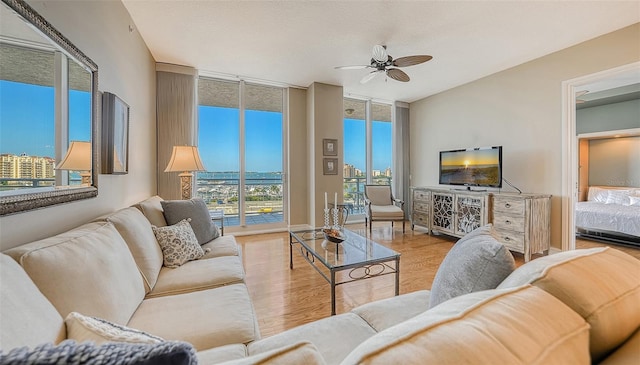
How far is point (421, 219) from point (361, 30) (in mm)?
3119

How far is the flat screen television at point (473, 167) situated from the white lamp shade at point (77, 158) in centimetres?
432

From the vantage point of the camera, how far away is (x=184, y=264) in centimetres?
180

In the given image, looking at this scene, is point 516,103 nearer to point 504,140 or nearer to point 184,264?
point 504,140

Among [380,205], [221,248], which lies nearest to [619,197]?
[380,205]

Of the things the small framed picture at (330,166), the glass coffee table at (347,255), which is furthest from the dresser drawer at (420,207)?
the glass coffee table at (347,255)

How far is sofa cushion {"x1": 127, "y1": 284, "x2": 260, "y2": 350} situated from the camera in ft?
3.34

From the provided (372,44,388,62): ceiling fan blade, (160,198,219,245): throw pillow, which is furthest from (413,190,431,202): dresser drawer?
(160,198,219,245): throw pillow

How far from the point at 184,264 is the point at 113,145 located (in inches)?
41.8

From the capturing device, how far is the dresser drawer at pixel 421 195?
4.24 m

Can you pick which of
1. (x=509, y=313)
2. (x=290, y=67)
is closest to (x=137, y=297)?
(x=509, y=313)

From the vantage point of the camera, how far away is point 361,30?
8.86ft

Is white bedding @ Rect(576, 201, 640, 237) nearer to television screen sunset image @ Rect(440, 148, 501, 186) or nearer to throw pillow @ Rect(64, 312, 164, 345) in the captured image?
television screen sunset image @ Rect(440, 148, 501, 186)

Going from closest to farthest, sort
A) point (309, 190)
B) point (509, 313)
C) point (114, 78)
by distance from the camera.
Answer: point (509, 313) < point (114, 78) < point (309, 190)

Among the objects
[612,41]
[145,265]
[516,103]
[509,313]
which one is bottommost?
[145,265]
